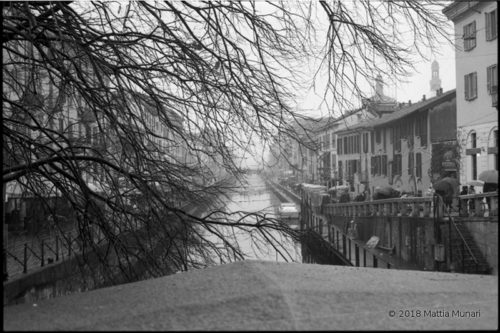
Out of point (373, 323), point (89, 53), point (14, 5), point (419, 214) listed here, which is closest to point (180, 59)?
point (89, 53)

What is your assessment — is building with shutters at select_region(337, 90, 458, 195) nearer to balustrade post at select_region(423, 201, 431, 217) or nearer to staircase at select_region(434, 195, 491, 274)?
balustrade post at select_region(423, 201, 431, 217)

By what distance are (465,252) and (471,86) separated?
10808 millimetres

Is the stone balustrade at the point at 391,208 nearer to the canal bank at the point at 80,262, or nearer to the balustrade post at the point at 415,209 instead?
the balustrade post at the point at 415,209

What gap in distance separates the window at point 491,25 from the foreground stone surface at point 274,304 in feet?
50.9

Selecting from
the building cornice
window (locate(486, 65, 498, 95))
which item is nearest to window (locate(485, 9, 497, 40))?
window (locate(486, 65, 498, 95))

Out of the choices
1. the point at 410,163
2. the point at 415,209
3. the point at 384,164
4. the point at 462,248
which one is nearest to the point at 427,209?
the point at 415,209

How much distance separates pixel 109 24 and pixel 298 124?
118 inches

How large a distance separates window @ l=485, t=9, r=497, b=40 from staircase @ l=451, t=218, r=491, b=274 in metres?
6.13

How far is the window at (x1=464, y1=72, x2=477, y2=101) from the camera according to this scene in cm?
2721

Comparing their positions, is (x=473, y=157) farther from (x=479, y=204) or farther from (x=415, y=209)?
(x=479, y=204)

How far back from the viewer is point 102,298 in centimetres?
445

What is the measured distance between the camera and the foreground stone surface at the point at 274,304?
3484mm

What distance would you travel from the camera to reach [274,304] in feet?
12.1

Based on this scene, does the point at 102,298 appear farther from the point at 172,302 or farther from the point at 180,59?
the point at 180,59
